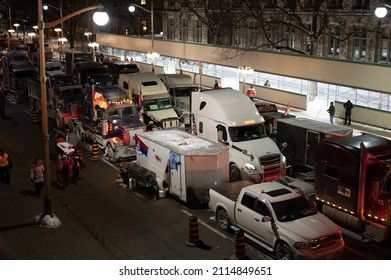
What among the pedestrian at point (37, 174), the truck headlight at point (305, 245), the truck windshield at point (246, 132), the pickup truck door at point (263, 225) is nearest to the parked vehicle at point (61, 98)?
the pedestrian at point (37, 174)

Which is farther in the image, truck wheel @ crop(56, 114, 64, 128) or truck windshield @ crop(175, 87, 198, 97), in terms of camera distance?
truck windshield @ crop(175, 87, 198, 97)

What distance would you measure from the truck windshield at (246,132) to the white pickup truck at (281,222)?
5452 mm

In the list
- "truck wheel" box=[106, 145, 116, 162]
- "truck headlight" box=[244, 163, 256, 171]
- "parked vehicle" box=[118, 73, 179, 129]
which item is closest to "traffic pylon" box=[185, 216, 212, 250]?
"truck headlight" box=[244, 163, 256, 171]

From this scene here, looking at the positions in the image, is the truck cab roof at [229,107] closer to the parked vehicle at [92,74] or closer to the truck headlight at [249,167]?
the truck headlight at [249,167]

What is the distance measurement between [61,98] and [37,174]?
42.3 ft

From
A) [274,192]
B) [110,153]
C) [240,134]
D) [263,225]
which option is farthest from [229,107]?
[263,225]

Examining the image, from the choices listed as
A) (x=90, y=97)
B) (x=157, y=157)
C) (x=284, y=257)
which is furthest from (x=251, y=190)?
(x=90, y=97)

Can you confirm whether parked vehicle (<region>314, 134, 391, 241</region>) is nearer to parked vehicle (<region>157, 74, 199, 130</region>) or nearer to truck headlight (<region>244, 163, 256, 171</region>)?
truck headlight (<region>244, 163, 256, 171</region>)

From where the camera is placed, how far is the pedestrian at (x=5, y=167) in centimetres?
2208

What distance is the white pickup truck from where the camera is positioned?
14531 mm

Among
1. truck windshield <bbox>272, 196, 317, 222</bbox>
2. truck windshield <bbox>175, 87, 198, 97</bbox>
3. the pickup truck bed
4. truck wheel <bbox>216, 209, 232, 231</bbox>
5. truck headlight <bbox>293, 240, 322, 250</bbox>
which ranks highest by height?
truck windshield <bbox>175, 87, 198, 97</bbox>

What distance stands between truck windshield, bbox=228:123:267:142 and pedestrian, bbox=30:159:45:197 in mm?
7702

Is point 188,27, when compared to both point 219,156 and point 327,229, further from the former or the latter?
point 327,229

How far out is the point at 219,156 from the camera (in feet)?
64.5
